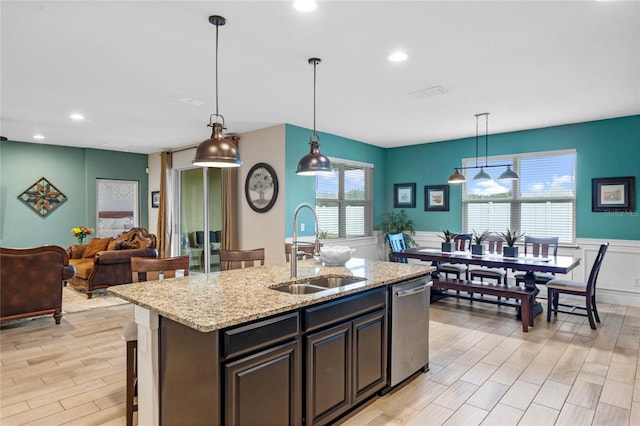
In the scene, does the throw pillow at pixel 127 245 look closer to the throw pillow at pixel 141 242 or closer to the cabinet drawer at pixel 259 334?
the throw pillow at pixel 141 242

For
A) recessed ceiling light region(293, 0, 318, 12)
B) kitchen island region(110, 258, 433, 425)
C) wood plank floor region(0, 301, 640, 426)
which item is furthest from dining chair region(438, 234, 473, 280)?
recessed ceiling light region(293, 0, 318, 12)

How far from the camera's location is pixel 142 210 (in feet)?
29.0

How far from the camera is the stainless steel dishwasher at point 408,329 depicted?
9.32 ft

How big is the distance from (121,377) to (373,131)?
16.0 feet

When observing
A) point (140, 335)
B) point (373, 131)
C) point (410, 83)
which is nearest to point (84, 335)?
point (140, 335)

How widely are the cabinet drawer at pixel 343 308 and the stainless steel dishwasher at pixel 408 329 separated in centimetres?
18

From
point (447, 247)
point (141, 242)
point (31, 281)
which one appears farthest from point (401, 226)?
point (31, 281)

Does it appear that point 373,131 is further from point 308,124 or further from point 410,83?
point 410,83

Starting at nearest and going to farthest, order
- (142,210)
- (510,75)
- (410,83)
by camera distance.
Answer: (510,75) → (410,83) → (142,210)

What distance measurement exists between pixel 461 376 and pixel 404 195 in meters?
4.89

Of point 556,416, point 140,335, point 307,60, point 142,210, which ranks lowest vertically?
point 556,416

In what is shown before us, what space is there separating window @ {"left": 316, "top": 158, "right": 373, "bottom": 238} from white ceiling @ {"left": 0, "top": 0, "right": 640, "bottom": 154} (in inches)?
52.5

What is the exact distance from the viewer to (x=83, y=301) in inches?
Answer: 226

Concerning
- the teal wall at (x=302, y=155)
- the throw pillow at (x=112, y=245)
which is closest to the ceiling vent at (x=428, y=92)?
the teal wall at (x=302, y=155)
